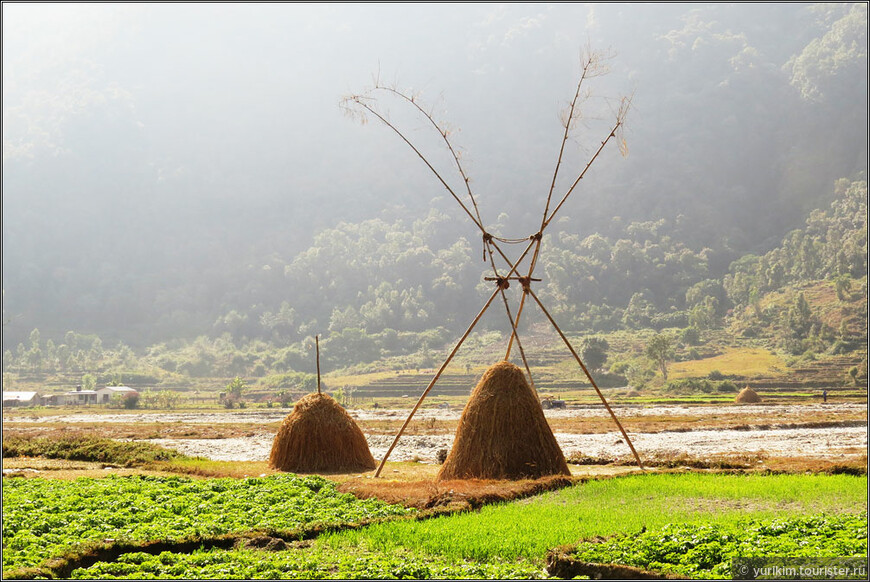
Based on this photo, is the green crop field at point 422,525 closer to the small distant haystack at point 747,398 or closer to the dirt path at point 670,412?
the dirt path at point 670,412

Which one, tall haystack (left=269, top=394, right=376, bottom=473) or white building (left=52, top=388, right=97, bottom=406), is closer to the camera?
tall haystack (left=269, top=394, right=376, bottom=473)

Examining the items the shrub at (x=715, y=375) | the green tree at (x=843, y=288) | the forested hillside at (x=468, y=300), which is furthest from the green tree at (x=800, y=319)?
the shrub at (x=715, y=375)

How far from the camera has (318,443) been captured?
62.6ft

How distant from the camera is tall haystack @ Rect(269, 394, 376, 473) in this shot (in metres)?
19.0

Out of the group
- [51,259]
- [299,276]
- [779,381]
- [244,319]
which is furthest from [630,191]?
[51,259]

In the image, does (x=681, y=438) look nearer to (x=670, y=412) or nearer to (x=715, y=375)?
(x=670, y=412)

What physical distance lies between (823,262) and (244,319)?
118651 mm

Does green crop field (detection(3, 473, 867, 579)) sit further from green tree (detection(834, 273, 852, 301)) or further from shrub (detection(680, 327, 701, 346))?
green tree (detection(834, 273, 852, 301))

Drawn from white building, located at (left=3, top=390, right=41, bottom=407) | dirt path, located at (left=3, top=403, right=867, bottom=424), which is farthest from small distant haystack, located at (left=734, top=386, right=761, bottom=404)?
white building, located at (left=3, top=390, right=41, bottom=407)

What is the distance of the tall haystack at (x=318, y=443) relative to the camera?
19000mm

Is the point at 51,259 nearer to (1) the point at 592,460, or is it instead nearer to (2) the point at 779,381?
(2) the point at 779,381

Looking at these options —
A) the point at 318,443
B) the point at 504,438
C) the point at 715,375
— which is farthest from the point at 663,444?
the point at 715,375

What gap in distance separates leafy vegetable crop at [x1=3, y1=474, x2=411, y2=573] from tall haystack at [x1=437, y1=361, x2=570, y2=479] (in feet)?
9.06

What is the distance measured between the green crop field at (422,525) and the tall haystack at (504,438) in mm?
1360
